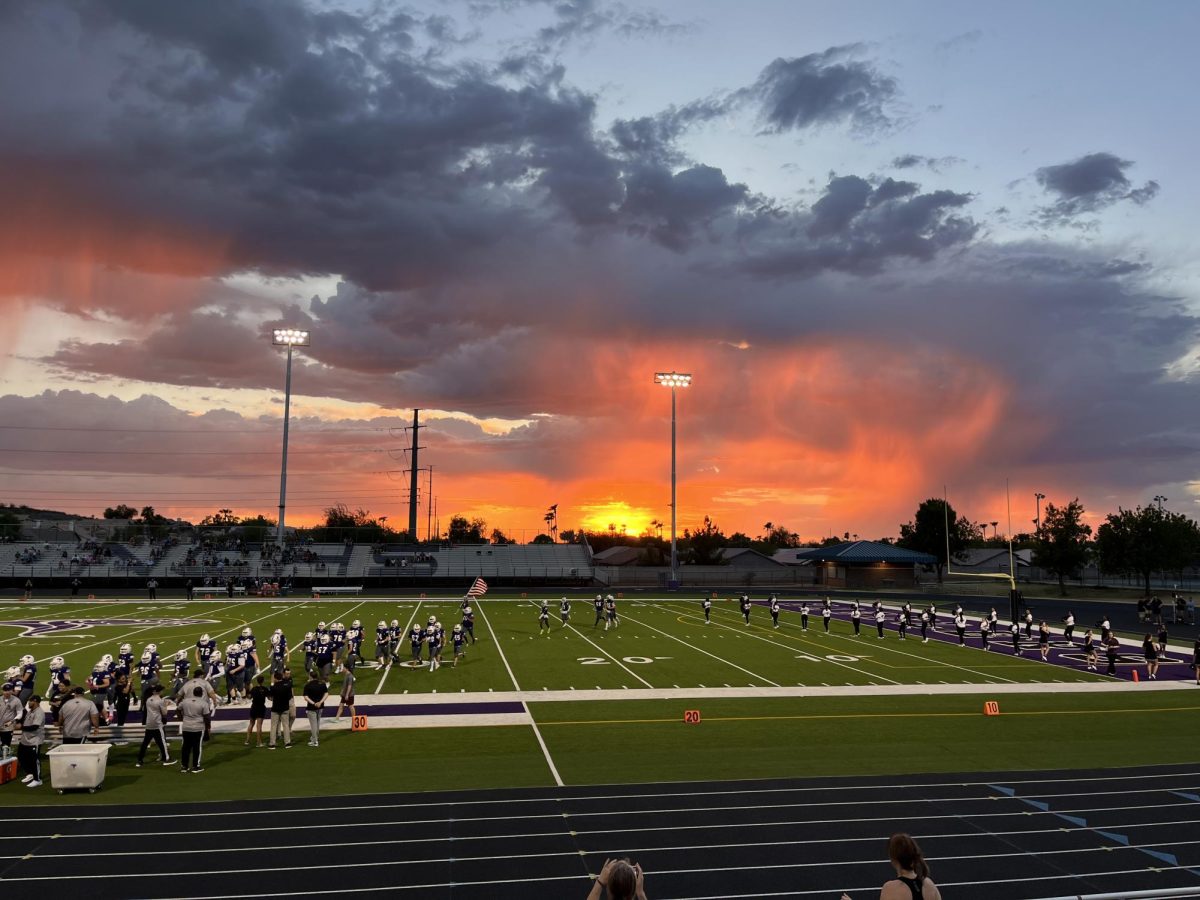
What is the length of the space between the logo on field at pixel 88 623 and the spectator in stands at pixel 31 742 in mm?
24909

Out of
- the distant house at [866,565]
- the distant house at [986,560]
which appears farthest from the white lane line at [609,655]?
the distant house at [986,560]

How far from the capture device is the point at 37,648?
29.4 m

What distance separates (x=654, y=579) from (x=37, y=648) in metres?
53.5

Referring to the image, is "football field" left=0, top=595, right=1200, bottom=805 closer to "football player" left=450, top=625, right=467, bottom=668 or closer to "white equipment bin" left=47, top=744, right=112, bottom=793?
"white equipment bin" left=47, top=744, right=112, bottom=793

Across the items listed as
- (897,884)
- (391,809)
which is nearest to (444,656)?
(391,809)

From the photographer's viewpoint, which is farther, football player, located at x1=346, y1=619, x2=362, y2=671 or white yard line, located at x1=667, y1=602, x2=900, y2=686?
white yard line, located at x1=667, y1=602, x2=900, y2=686

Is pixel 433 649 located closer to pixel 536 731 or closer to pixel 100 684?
pixel 536 731

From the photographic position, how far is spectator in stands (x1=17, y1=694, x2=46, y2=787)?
12820 millimetres

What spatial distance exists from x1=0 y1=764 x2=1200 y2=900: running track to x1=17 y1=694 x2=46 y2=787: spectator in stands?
5.10 ft

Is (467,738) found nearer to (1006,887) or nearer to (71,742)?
(71,742)

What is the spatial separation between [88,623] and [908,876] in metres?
41.9

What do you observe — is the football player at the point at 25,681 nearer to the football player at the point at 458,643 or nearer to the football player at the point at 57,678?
the football player at the point at 57,678

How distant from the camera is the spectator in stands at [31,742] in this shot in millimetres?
12820

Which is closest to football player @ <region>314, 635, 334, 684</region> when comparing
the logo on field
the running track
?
the running track
